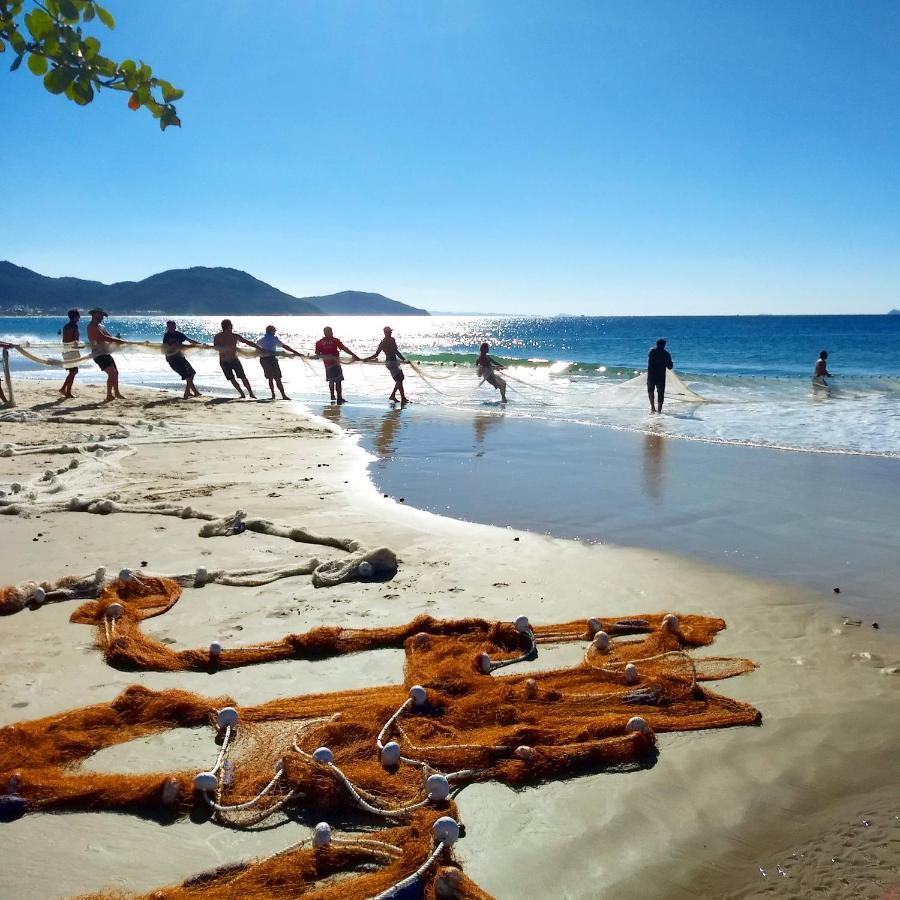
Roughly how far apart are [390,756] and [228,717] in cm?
80

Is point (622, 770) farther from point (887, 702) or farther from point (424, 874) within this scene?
point (887, 702)

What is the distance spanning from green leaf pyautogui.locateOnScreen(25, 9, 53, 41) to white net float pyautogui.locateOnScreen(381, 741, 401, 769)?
2.78 meters

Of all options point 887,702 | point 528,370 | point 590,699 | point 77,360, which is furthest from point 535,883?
point 528,370

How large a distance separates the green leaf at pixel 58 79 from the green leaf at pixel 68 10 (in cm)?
17

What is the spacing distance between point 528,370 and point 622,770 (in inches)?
1340

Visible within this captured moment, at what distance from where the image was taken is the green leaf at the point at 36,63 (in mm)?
1981

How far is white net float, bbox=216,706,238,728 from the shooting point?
3.29 m

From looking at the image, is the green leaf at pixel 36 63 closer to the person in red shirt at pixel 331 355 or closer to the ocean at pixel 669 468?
the ocean at pixel 669 468

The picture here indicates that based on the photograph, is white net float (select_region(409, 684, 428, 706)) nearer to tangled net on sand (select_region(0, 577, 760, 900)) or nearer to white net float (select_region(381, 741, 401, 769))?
tangled net on sand (select_region(0, 577, 760, 900))

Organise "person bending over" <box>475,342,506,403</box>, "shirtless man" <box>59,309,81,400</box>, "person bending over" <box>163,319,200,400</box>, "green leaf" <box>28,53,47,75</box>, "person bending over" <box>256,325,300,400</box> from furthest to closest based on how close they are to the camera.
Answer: "person bending over" <box>475,342,506,403</box> → "person bending over" <box>256,325,300,400</box> → "person bending over" <box>163,319,200,400</box> → "shirtless man" <box>59,309,81,400</box> → "green leaf" <box>28,53,47,75</box>

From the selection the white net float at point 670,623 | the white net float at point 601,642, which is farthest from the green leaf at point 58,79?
the white net float at point 670,623

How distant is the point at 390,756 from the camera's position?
306cm

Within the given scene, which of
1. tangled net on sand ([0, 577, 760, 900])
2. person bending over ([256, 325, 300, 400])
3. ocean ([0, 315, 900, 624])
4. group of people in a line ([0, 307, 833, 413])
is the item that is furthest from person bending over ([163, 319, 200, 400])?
tangled net on sand ([0, 577, 760, 900])

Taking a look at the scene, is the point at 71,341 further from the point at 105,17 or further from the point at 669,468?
the point at 105,17
